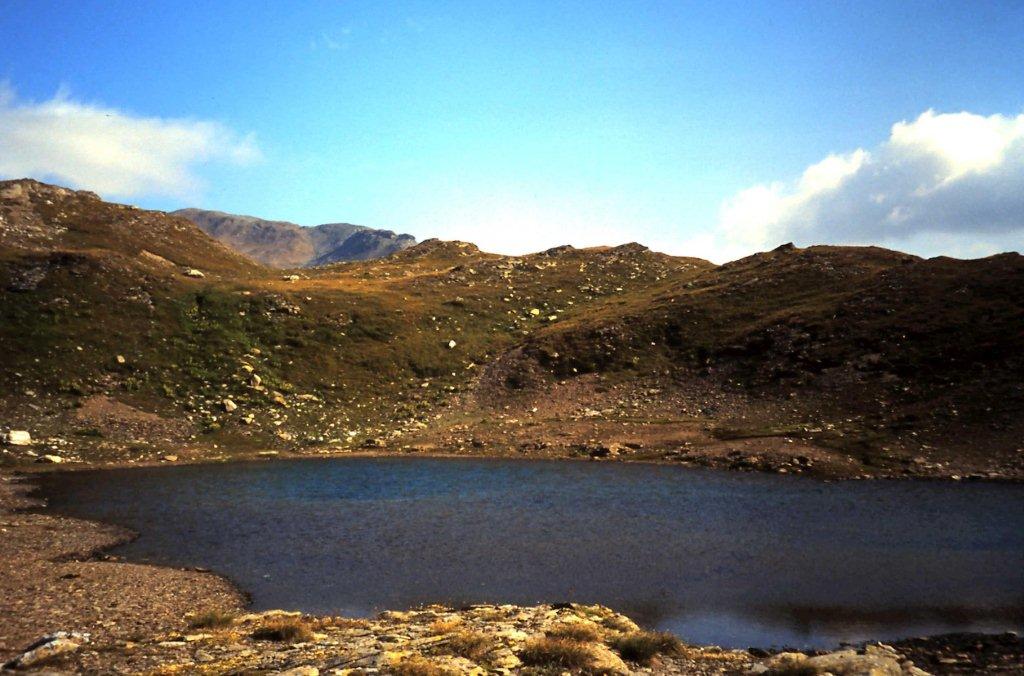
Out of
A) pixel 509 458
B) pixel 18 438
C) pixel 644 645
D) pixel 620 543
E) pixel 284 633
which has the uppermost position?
pixel 644 645

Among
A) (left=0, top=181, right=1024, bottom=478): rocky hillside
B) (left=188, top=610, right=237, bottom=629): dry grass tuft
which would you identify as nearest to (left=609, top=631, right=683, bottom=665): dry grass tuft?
(left=188, top=610, right=237, bottom=629): dry grass tuft

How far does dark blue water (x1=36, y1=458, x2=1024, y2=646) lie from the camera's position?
2403cm

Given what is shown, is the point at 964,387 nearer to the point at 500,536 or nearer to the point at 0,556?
the point at 500,536

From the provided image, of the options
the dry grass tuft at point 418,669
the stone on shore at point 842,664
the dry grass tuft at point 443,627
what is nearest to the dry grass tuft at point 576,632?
the dry grass tuft at point 443,627

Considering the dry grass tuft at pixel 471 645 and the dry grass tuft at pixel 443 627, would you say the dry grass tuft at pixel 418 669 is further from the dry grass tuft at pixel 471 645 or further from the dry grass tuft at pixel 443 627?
the dry grass tuft at pixel 443 627

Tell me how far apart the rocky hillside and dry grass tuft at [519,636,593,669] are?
38.4 metres

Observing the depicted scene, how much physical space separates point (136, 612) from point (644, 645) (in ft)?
57.4

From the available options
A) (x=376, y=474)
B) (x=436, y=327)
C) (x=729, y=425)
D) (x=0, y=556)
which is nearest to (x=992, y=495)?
(x=729, y=425)

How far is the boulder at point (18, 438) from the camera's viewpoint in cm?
5503

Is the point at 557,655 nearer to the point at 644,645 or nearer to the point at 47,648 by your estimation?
the point at 644,645

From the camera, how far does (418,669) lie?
51.4 ft

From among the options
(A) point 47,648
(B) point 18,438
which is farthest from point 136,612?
(B) point 18,438

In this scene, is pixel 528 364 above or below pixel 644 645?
above

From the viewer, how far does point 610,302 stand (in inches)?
4198
